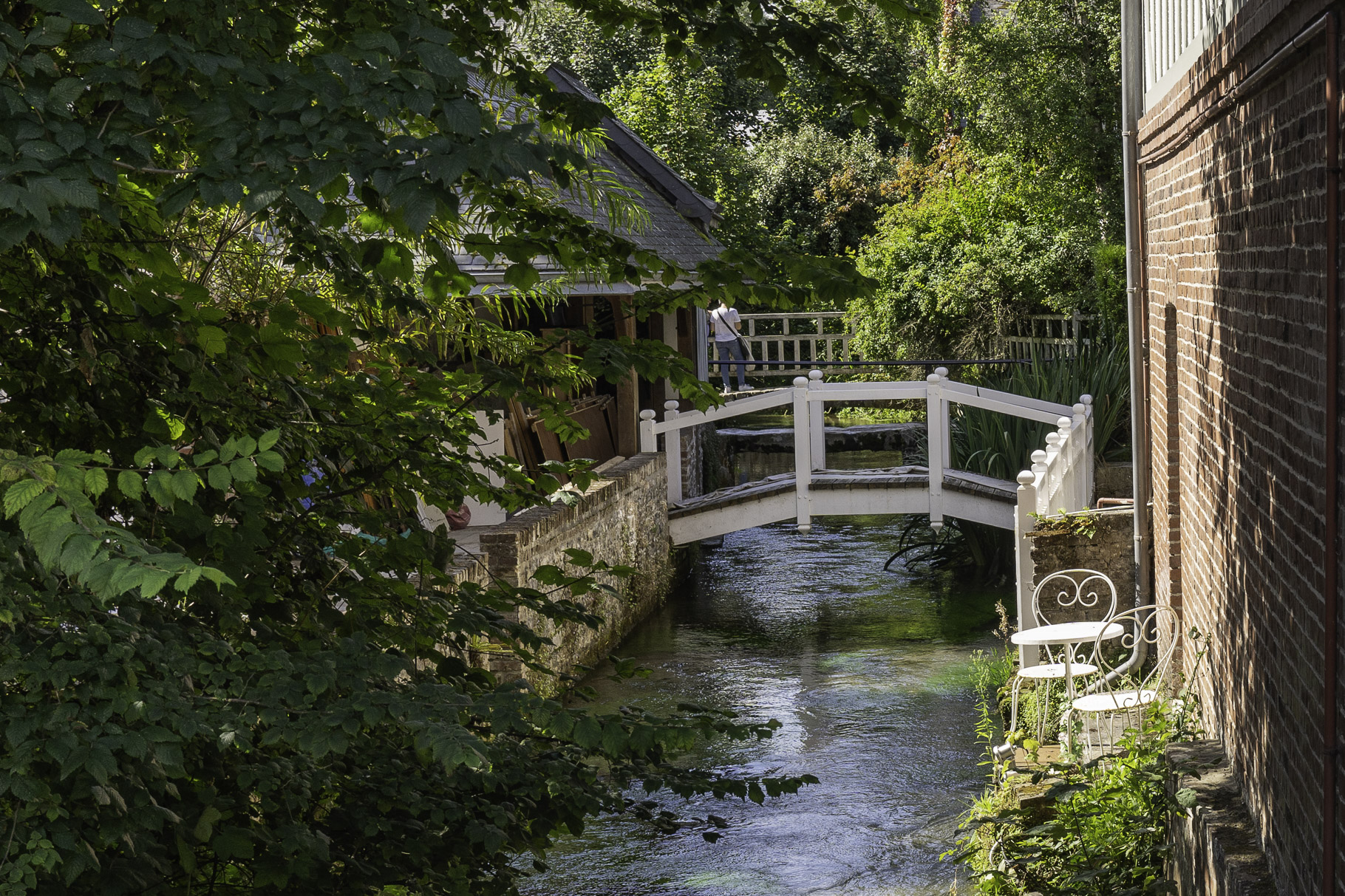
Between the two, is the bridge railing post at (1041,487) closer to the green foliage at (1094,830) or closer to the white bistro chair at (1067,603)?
the white bistro chair at (1067,603)

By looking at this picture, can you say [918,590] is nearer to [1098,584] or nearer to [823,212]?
[1098,584]

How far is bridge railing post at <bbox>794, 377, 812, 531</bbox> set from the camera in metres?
13.2

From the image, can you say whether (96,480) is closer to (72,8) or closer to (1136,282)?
(72,8)

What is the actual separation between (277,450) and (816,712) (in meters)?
7.51

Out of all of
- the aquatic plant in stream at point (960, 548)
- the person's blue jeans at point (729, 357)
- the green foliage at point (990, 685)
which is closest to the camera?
the green foliage at point (990, 685)

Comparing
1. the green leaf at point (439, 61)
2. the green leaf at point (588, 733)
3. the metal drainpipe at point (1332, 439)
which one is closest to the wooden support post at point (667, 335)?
the metal drainpipe at point (1332, 439)

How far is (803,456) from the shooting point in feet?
43.5

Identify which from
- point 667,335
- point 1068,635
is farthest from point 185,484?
point 667,335

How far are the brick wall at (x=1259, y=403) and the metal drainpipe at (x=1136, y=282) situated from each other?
1.23m

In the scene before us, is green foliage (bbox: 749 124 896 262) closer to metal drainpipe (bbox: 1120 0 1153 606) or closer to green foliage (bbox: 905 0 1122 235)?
green foliage (bbox: 905 0 1122 235)

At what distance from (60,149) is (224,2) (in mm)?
556

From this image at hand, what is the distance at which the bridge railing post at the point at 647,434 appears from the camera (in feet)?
44.3

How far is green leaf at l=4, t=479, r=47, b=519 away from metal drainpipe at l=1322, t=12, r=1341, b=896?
2743 millimetres

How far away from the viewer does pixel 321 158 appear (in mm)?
2061
